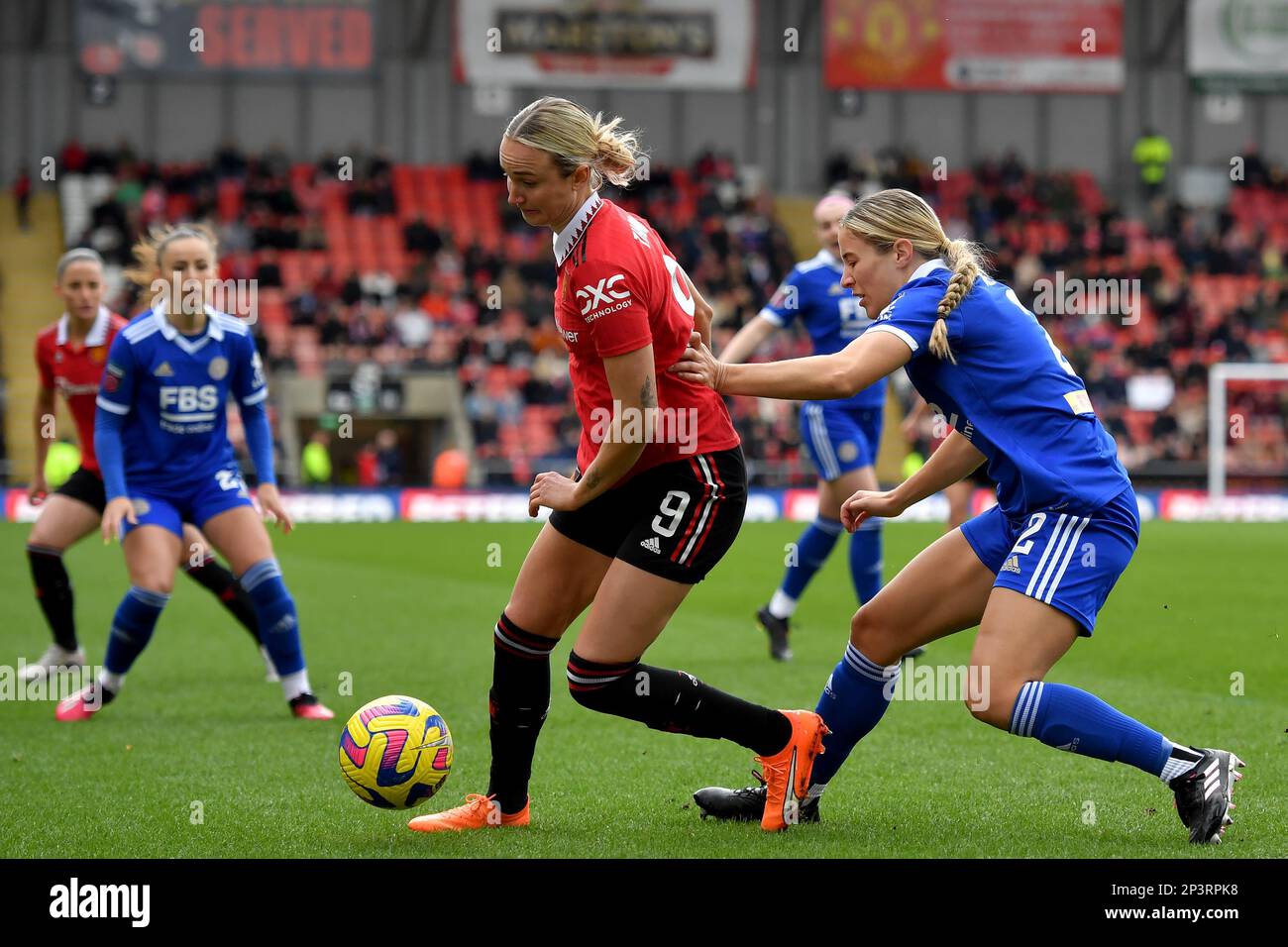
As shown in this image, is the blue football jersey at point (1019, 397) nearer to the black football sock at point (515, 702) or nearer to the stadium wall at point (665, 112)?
the black football sock at point (515, 702)

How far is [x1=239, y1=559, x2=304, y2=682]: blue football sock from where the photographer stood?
7293mm

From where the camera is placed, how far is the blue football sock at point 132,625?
7203 mm

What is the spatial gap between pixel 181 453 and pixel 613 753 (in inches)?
97.0

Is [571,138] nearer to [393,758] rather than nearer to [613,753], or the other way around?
[393,758]

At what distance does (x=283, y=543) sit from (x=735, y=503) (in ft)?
49.9

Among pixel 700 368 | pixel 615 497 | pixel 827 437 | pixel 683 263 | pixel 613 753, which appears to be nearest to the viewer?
pixel 700 368

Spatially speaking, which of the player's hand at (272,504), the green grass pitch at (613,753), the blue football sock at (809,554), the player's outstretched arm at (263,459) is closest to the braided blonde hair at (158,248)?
the player's outstretched arm at (263,459)

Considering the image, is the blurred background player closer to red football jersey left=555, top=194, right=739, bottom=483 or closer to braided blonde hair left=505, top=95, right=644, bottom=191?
red football jersey left=555, top=194, right=739, bottom=483

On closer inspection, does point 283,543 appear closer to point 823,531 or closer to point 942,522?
point 942,522

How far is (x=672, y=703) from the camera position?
4.98 m

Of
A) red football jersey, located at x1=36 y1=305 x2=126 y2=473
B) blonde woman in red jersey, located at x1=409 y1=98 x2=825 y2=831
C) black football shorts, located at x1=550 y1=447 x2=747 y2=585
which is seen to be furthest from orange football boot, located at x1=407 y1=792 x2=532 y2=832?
red football jersey, located at x1=36 y1=305 x2=126 y2=473

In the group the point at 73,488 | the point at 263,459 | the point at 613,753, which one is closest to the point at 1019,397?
the point at 613,753

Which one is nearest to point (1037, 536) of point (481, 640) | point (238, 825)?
point (238, 825)
